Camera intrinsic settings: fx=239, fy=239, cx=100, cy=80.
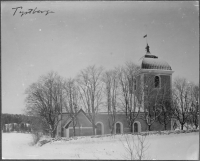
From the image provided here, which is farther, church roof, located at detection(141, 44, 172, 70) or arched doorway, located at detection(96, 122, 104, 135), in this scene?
arched doorway, located at detection(96, 122, 104, 135)

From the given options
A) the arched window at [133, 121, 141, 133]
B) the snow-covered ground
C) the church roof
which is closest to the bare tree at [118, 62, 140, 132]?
the arched window at [133, 121, 141, 133]

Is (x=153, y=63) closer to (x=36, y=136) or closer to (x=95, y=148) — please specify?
(x=95, y=148)

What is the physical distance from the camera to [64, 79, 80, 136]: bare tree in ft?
16.3

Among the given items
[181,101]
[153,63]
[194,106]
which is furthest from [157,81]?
[194,106]

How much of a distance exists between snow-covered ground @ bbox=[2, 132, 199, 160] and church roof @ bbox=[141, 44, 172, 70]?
4.96ft

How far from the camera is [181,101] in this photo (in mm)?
5477

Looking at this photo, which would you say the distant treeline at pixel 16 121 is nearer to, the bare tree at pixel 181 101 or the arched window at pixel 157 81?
the arched window at pixel 157 81

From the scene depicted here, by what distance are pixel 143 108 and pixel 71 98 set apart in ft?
5.37

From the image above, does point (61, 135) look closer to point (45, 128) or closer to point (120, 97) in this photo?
point (45, 128)

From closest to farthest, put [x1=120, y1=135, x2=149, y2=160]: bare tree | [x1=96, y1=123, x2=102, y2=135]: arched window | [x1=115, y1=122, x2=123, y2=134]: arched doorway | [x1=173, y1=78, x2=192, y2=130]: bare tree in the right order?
[x1=120, y1=135, x2=149, y2=160]: bare tree, [x1=96, y1=123, x2=102, y2=135]: arched window, [x1=115, y1=122, x2=123, y2=134]: arched doorway, [x1=173, y1=78, x2=192, y2=130]: bare tree

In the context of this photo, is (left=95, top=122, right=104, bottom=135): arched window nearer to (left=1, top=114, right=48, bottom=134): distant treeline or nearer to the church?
the church

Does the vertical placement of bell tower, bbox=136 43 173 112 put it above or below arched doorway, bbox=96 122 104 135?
above

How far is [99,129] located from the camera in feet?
16.9

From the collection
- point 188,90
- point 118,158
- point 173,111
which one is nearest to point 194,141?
point 173,111
